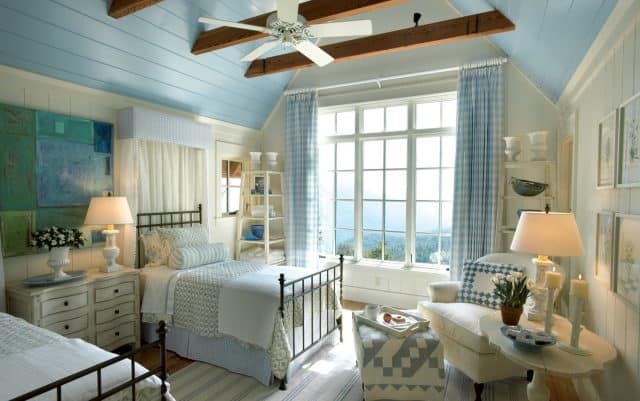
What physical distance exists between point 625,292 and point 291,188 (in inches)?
151

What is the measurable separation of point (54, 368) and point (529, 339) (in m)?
2.25

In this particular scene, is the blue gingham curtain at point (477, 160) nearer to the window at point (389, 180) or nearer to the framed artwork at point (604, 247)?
the window at point (389, 180)

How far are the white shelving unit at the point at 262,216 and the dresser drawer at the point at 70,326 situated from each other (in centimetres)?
224

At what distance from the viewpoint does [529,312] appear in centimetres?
242

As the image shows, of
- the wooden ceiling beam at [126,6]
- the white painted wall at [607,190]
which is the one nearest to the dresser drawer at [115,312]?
the wooden ceiling beam at [126,6]

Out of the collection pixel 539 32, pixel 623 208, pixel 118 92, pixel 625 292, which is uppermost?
pixel 539 32

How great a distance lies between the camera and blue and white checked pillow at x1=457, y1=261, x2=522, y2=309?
3.01m

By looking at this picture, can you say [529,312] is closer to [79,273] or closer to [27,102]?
[79,273]

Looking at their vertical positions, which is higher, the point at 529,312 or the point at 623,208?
the point at 623,208

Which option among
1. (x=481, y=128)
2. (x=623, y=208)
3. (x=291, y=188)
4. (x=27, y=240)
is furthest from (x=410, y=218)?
(x=27, y=240)

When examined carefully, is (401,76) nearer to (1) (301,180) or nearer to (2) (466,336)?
(1) (301,180)

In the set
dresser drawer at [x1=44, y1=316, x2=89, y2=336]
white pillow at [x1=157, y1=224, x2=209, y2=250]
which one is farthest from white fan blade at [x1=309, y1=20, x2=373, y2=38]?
→ dresser drawer at [x1=44, y1=316, x2=89, y2=336]

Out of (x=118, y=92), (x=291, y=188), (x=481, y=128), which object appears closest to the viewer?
(x=118, y=92)

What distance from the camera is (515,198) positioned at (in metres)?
3.70
